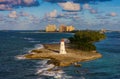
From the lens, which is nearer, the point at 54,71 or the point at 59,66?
the point at 54,71

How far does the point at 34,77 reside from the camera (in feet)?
183

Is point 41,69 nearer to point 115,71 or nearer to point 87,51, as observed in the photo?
point 115,71

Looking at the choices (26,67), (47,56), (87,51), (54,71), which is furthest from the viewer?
(87,51)

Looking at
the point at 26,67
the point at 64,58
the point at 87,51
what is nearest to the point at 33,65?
the point at 26,67

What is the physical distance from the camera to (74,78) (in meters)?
54.8

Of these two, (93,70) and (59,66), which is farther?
(59,66)

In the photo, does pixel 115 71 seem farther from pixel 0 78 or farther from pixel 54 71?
pixel 0 78

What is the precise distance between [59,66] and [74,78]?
1249 cm

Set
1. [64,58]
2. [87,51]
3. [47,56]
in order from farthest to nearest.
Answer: [87,51] → [47,56] → [64,58]

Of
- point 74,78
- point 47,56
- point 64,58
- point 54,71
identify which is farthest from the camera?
point 47,56

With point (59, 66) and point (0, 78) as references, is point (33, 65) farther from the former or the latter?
point (0, 78)

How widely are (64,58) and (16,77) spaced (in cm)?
2063

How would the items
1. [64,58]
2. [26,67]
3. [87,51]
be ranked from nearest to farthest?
[26,67] < [64,58] < [87,51]

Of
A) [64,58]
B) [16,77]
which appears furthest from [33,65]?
[16,77]
